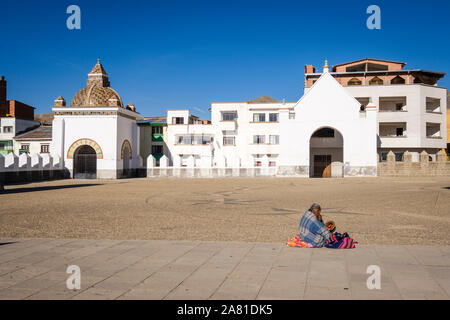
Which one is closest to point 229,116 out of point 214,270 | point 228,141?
point 228,141

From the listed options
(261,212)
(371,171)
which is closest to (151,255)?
(261,212)

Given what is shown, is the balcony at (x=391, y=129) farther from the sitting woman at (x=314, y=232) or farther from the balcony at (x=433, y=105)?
the sitting woman at (x=314, y=232)

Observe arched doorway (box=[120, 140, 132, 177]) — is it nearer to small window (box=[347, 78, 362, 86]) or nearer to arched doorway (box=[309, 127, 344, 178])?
arched doorway (box=[309, 127, 344, 178])

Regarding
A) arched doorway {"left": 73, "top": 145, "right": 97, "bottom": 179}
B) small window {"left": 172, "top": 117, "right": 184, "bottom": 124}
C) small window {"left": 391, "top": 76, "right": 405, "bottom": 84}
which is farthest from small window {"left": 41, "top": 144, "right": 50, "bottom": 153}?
small window {"left": 391, "top": 76, "right": 405, "bottom": 84}

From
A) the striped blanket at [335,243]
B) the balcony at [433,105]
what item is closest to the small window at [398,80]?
the balcony at [433,105]

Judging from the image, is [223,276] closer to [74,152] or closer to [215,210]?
[215,210]

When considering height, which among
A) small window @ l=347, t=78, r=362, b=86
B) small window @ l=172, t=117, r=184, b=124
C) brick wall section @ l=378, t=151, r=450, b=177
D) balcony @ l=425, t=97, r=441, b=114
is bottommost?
brick wall section @ l=378, t=151, r=450, b=177

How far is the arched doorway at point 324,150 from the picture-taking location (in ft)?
138

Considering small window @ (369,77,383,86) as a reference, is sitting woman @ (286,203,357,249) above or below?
below

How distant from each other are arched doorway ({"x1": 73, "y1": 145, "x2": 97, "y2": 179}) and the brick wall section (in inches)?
1133

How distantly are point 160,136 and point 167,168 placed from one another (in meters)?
12.1

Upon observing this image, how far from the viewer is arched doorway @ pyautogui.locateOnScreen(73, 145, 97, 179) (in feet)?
133

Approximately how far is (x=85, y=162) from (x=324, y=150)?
83.1 feet

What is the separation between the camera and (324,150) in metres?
42.9
